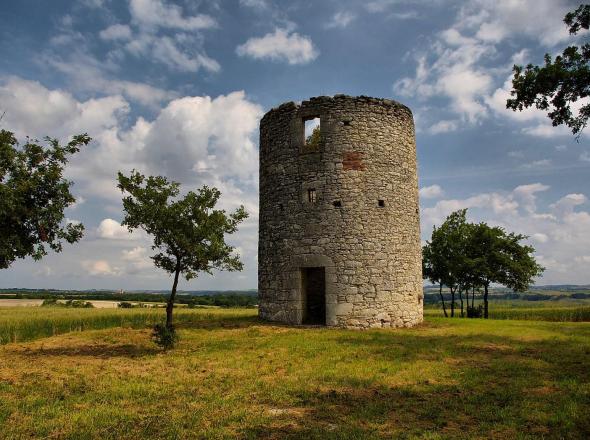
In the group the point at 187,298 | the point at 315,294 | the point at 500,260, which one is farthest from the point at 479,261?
the point at 187,298

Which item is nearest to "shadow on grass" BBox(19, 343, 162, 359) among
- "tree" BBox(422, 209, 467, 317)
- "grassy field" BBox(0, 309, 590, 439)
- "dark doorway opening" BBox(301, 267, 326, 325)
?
"grassy field" BBox(0, 309, 590, 439)

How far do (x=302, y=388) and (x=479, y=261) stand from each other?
23.4 metres

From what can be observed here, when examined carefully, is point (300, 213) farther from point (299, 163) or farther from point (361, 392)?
point (361, 392)

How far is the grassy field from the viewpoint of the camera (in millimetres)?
6035

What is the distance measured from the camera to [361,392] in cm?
791

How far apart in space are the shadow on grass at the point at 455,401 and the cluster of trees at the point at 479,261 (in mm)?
17626

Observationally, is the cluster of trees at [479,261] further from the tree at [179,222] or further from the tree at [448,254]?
the tree at [179,222]

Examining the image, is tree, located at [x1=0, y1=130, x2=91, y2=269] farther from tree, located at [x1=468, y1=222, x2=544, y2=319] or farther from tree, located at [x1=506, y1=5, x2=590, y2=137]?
tree, located at [x1=468, y1=222, x2=544, y2=319]

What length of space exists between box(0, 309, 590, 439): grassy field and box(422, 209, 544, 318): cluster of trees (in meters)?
14.6

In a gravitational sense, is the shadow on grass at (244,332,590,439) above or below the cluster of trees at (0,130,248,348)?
below

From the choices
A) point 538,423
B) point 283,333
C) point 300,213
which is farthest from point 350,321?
point 538,423

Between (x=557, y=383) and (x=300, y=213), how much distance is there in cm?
1090

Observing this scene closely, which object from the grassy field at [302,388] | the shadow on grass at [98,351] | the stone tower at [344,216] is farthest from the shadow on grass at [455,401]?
the shadow on grass at [98,351]

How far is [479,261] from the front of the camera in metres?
28.0
